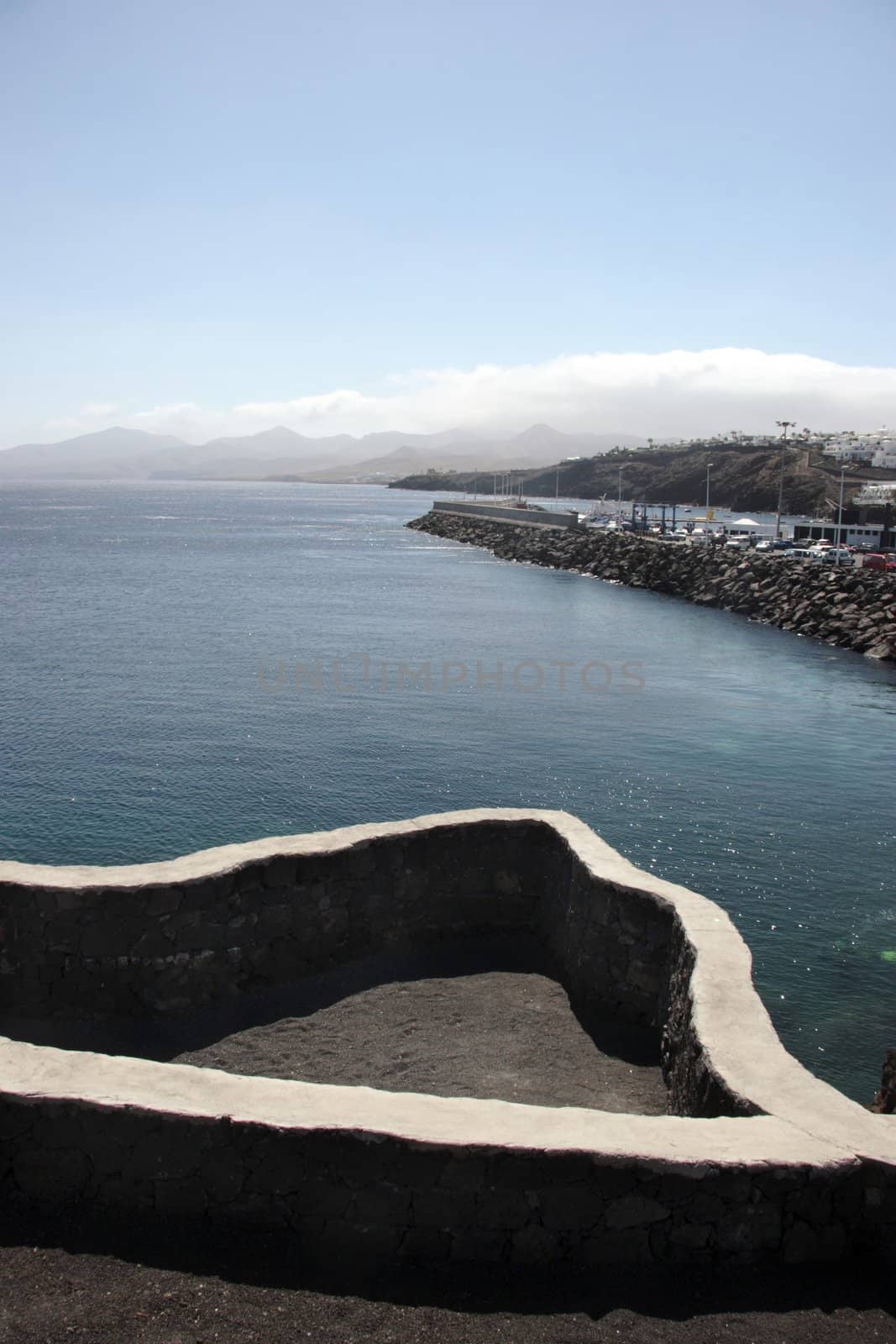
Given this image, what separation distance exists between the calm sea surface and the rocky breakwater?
9.91ft

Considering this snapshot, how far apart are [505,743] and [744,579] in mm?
41561

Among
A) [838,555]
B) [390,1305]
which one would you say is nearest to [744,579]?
[838,555]

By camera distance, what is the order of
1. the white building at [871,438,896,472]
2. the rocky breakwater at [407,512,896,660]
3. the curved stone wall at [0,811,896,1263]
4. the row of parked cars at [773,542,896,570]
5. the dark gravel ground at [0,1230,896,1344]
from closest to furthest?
the dark gravel ground at [0,1230,896,1344] → the curved stone wall at [0,811,896,1263] → the rocky breakwater at [407,512,896,660] → the row of parked cars at [773,542,896,570] → the white building at [871,438,896,472]

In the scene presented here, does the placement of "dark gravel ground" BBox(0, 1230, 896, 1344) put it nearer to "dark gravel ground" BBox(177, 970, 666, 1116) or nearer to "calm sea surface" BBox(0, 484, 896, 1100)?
"dark gravel ground" BBox(177, 970, 666, 1116)

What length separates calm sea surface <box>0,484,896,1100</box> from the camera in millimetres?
18562

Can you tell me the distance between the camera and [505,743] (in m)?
28.0

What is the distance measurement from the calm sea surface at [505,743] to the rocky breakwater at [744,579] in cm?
302

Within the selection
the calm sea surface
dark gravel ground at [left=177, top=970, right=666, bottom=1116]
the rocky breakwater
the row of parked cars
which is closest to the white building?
the rocky breakwater

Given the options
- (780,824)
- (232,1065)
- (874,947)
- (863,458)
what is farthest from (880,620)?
(863,458)

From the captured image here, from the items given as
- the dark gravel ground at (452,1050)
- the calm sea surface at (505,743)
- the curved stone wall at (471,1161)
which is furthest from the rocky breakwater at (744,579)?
the curved stone wall at (471,1161)

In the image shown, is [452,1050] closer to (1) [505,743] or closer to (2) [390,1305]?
(2) [390,1305]

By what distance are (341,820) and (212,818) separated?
8.88ft

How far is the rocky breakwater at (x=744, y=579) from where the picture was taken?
166 ft

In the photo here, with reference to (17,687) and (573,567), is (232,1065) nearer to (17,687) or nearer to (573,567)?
(17,687)
